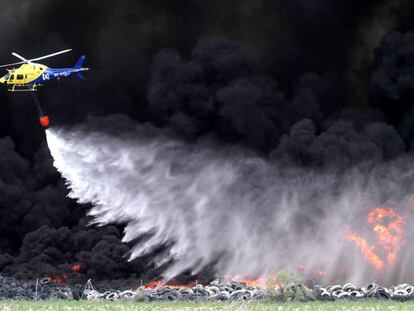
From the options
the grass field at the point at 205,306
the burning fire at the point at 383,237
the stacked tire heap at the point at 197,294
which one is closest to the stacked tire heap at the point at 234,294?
the stacked tire heap at the point at 197,294

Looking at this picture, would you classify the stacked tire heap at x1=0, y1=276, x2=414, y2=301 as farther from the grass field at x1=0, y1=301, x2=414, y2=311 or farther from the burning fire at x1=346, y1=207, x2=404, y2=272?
the burning fire at x1=346, y1=207, x2=404, y2=272

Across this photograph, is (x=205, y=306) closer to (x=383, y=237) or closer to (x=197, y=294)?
(x=197, y=294)

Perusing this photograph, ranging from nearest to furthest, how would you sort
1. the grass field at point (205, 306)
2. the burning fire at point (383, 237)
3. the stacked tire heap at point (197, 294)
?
1. the grass field at point (205, 306)
2. the stacked tire heap at point (197, 294)
3. the burning fire at point (383, 237)

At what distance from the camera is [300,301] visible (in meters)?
72.1

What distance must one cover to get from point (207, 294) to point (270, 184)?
24.0m

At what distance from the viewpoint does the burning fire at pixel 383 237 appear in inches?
3605

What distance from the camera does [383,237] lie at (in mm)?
92438

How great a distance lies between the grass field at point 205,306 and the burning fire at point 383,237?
72.4 feet

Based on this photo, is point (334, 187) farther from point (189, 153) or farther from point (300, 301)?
point (300, 301)

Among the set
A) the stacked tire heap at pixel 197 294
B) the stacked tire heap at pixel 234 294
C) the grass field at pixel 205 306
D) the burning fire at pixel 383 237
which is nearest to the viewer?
the grass field at pixel 205 306

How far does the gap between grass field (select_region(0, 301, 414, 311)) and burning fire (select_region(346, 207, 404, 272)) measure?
72.4 ft

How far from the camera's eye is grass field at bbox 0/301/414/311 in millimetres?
62781

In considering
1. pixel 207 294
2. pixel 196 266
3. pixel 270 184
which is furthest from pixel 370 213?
pixel 207 294

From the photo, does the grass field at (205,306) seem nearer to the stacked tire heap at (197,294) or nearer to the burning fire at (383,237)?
the stacked tire heap at (197,294)
